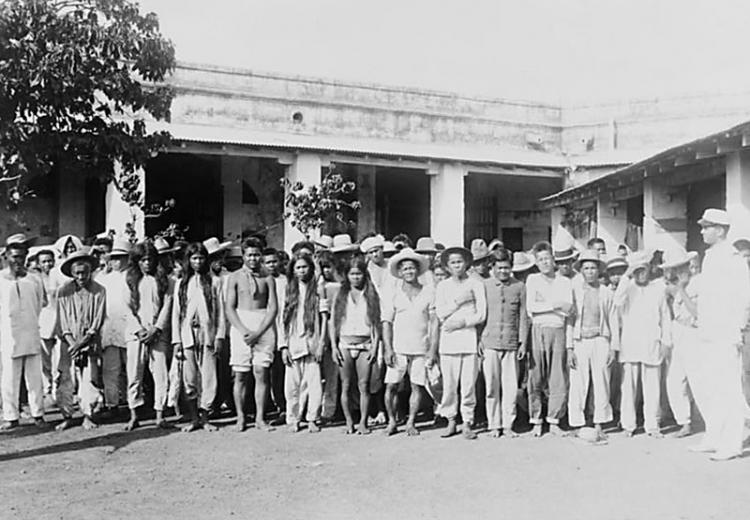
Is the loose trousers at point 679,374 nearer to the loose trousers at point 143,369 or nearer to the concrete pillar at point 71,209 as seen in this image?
the loose trousers at point 143,369

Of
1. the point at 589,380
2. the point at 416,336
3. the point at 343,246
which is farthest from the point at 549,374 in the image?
the point at 343,246

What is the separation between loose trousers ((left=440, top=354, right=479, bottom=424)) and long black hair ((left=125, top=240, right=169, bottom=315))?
2834 millimetres

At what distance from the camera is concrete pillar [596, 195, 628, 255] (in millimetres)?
16031

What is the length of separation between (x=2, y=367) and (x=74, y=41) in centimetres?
321

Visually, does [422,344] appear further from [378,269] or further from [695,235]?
[695,235]

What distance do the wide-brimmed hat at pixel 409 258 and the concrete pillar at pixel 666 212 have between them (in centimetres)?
644

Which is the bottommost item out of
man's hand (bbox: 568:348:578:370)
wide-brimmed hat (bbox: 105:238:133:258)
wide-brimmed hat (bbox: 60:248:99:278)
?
man's hand (bbox: 568:348:578:370)

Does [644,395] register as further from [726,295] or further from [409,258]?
[409,258]

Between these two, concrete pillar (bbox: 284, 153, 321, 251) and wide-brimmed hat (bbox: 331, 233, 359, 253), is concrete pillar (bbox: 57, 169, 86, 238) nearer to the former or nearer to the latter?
concrete pillar (bbox: 284, 153, 321, 251)

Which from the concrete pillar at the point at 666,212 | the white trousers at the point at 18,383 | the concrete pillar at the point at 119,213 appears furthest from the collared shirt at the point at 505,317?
the concrete pillar at the point at 119,213

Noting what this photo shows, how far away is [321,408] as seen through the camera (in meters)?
7.64

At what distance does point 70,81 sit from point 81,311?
7.19 feet

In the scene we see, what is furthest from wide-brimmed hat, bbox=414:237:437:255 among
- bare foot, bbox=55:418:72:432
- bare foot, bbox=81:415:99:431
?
bare foot, bbox=55:418:72:432

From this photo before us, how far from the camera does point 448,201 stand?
18938 mm
